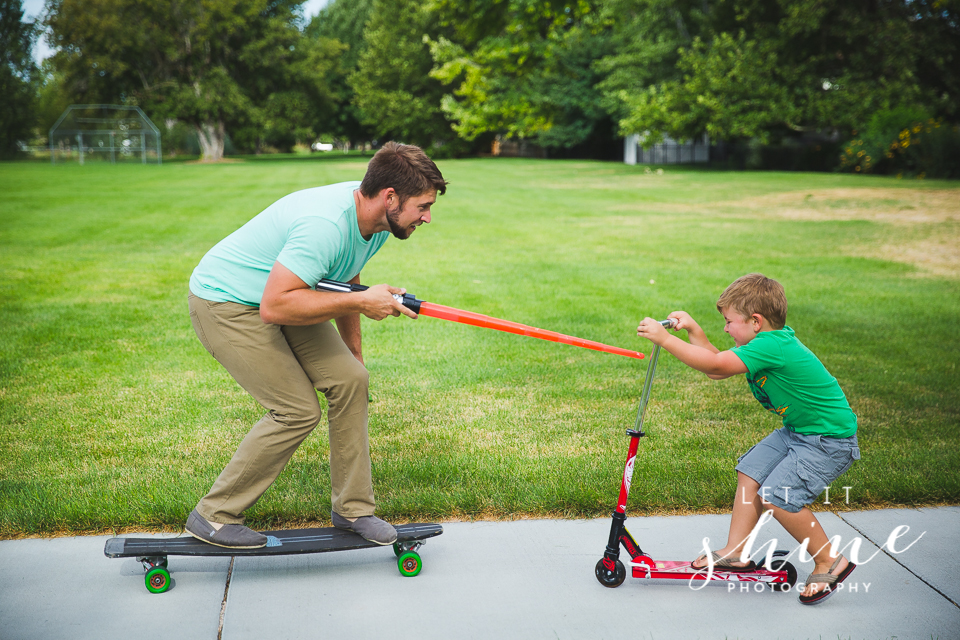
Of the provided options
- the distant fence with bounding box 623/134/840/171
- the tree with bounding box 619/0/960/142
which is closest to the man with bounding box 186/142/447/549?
the tree with bounding box 619/0/960/142

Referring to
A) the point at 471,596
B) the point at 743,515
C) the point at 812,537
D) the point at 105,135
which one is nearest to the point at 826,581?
the point at 812,537

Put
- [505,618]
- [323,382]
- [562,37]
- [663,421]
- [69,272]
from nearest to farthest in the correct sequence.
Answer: [505,618]
[323,382]
[663,421]
[562,37]
[69,272]

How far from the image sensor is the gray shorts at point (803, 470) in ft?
10.3

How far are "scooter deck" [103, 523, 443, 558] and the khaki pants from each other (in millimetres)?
141

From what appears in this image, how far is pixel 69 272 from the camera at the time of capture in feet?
35.7

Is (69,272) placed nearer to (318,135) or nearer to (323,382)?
(323,382)

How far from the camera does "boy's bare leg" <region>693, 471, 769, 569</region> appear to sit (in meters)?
3.27

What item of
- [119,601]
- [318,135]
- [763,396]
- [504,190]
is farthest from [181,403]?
[318,135]

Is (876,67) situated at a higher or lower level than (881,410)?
higher

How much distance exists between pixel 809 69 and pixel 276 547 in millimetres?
32040

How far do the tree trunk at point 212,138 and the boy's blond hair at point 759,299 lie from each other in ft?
180

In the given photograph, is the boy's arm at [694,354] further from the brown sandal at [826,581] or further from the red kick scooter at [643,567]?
the brown sandal at [826,581]

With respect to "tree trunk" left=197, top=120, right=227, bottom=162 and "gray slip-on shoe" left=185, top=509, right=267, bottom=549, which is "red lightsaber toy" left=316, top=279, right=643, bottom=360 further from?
"tree trunk" left=197, top=120, right=227, bottom=162

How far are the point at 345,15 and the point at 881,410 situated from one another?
3017 inches
